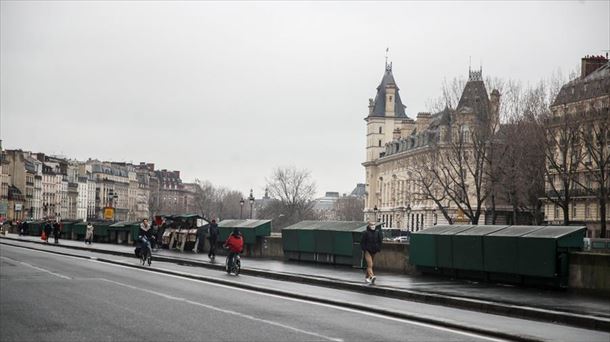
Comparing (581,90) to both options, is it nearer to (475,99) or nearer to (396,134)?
(475,99)

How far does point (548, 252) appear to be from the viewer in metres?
26.6

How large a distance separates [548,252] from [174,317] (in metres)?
12.3

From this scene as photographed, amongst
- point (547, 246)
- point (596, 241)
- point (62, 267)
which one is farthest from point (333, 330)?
point (596, 241)

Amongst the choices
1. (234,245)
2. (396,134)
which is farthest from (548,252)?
(396,134)

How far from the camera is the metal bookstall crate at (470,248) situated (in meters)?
29.8

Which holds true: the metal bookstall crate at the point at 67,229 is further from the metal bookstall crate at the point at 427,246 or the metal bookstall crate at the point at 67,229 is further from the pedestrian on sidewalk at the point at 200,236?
the metal bookstall crate at the point at 427,246

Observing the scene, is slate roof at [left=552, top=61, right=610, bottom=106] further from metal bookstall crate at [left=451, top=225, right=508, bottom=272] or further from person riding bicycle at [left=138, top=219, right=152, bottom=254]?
metal bookstall crate at [left=451, top=225, right=508, bottom=272]

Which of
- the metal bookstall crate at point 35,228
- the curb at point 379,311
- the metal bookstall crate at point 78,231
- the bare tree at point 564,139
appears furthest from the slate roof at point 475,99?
the curb at point 379,311

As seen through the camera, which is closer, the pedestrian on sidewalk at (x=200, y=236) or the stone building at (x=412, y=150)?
the pedestrian on sidewalk at (x=200, y=236)

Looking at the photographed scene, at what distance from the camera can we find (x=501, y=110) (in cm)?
8100

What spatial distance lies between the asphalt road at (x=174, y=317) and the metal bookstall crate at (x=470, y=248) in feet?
24.9

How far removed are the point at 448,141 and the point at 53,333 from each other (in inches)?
2917

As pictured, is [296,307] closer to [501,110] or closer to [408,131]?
[501,110]

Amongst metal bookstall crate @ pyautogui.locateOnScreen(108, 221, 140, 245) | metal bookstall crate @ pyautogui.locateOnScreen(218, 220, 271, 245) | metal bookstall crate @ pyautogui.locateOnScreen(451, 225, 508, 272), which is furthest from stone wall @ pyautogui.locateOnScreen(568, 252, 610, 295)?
metal bookstall crate @ pyautogui.locateOnScreen(108, 221, 140, 245)
